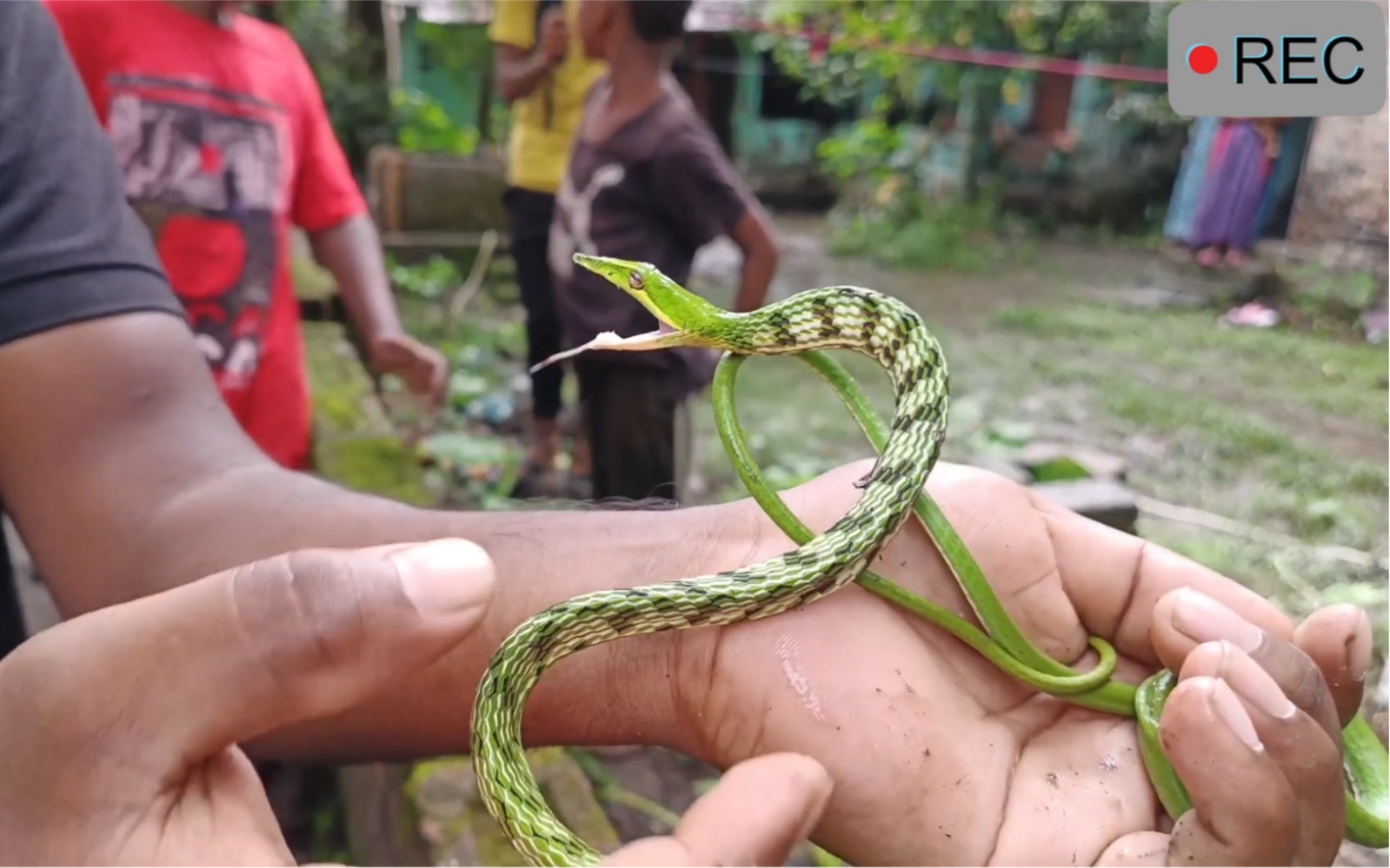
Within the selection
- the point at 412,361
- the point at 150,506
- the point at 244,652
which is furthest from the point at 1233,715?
the point at 412,361

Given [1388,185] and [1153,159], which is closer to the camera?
[1388,185]

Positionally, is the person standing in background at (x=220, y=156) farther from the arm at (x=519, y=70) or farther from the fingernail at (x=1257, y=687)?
the fingernail at (x=1257, y=687)

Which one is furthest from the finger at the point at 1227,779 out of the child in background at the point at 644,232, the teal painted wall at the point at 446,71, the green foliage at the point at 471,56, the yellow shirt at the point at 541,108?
the teal painted wall at the point at 446,71

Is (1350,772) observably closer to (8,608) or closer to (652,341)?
(652,341)

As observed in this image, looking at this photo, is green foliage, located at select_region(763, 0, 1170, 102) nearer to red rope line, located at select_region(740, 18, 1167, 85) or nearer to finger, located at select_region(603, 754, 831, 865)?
red rope line, located at select_region(740, 18, 1167, 85)

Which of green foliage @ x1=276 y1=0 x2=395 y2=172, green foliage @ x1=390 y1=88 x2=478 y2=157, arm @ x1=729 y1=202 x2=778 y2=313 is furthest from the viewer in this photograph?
green foliage @ x1=390 y1=88 x2=478 y2=157

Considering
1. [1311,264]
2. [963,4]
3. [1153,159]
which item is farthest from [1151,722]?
[1153,159]

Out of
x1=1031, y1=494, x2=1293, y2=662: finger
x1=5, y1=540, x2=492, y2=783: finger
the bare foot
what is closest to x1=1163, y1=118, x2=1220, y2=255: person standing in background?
the bare foot

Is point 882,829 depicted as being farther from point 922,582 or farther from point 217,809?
point 217,809
